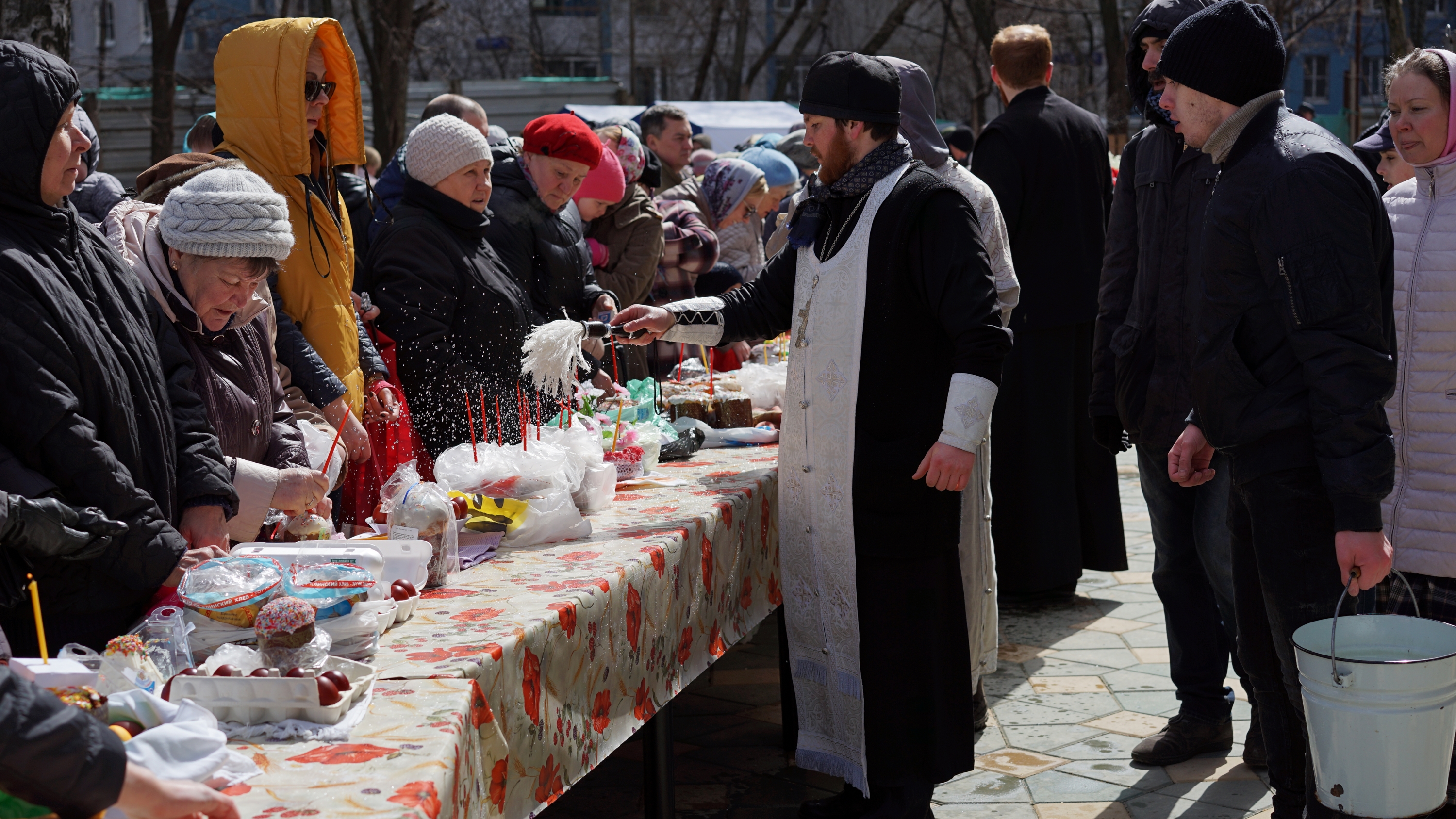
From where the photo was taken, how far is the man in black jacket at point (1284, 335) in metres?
2.49

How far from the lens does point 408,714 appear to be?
1.90 m

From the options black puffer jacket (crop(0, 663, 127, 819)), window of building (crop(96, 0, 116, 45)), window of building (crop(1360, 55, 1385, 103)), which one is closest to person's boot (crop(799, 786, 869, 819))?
black puffer jacket (crop(0, 663, 127, 819))

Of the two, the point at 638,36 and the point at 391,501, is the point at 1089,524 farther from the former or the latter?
the point at 638,36

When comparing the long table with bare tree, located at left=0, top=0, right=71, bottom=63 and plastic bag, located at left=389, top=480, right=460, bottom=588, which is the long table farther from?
bare tree, located at left=0, top=0, right=71, bottom=63

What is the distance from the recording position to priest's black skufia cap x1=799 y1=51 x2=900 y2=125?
3.21 metres

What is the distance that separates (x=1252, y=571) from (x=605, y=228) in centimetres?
377

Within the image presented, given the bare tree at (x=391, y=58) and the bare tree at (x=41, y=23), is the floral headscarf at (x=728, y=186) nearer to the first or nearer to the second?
the bare tree at (x=41, y=23)

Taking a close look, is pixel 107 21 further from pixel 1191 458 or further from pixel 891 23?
pixel 1191 458

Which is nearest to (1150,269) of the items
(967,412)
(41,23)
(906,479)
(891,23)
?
(967,412)

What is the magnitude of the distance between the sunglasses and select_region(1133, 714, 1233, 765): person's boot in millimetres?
3067

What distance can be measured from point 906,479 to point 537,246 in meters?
1.95

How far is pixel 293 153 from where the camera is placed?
3.61 m

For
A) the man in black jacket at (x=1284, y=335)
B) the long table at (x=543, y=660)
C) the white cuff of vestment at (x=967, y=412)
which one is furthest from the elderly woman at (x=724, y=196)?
the man in black jacket at (x=1284, y=335)

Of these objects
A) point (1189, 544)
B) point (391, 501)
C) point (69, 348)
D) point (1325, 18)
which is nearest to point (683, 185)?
point (1189, 544)
